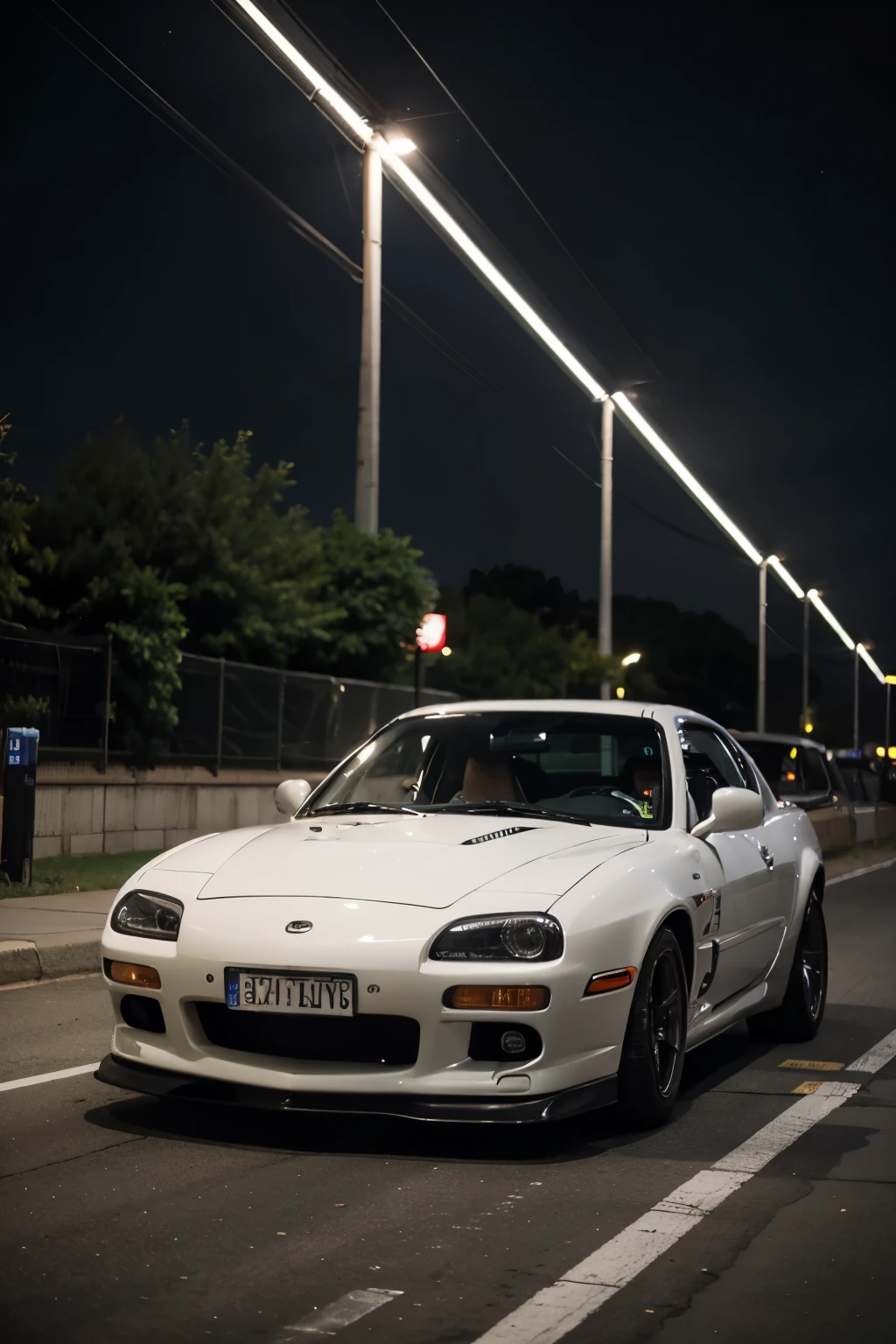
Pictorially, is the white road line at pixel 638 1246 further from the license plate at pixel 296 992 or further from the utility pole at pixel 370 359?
the utility pole at pixel 370 359

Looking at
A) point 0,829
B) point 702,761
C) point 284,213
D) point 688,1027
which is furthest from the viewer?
point 284,213

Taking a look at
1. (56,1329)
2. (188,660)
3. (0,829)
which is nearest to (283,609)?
(188,660)

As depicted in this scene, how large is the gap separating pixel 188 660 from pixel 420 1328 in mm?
16963

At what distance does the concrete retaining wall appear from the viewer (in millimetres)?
16875

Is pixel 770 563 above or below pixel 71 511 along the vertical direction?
A: above

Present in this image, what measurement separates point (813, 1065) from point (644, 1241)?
2.93 m

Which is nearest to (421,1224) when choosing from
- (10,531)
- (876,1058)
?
(876,1058)

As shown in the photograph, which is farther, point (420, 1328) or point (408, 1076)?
point (408, 1076)

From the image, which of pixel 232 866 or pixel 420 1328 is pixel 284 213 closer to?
pixel 232 866

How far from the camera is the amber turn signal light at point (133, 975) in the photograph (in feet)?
17.2

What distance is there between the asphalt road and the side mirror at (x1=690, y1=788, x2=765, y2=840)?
1010 millimetres

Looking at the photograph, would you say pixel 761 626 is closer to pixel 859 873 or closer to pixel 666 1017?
pixel 859 873

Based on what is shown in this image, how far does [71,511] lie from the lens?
68.0ft

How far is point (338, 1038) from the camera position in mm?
4992
